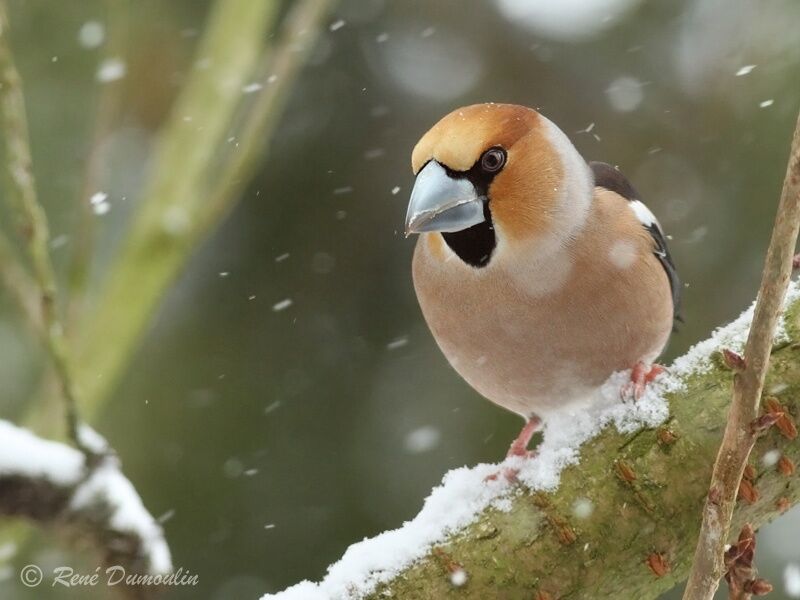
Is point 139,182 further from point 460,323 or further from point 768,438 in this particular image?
point 768,438

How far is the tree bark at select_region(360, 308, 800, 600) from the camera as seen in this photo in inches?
79.4

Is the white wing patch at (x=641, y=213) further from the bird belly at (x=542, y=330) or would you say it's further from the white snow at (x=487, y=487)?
the white snow at (x=487, y=487)

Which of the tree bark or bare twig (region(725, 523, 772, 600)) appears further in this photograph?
the tree bark

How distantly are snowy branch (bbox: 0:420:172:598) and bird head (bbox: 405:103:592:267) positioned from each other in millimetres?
896

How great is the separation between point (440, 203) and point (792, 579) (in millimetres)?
2089

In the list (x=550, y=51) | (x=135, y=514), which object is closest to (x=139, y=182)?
(x=550, y=51)

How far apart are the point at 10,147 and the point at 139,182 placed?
291 cm

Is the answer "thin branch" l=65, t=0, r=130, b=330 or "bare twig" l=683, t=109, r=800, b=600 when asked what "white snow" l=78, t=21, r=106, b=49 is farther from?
"bare twig" l=683, t=109, r=800, b=600

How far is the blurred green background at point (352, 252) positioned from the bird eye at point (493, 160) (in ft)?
6.25

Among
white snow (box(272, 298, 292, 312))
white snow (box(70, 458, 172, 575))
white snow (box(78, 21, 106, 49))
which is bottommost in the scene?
white snow (box(272, 298, 292, 312))

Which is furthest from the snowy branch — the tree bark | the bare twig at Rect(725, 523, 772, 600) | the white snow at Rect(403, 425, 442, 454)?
the white snow at Rect(403, 425, 442, 454)

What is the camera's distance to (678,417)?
6.96 ft

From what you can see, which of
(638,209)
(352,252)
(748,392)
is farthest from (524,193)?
(352,252)

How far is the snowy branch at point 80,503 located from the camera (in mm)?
1816
